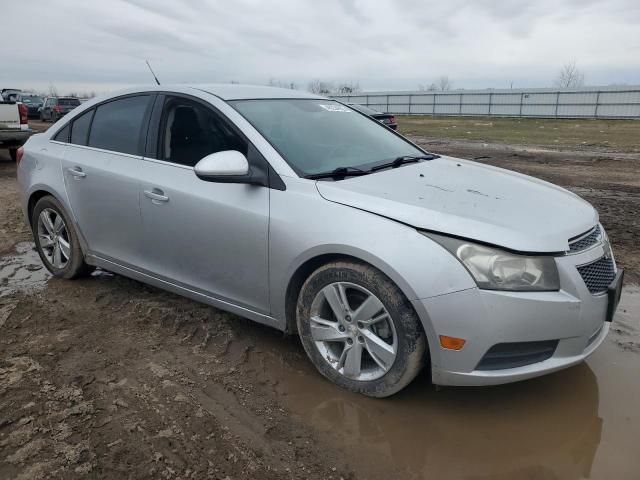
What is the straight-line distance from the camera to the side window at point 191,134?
3.46 m

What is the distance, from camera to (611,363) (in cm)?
334

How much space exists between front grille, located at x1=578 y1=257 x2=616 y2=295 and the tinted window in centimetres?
302

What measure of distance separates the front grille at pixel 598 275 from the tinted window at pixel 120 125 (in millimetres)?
3024

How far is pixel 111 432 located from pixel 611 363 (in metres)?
2.96

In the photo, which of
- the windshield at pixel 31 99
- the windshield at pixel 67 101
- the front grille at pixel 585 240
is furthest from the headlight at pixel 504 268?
the windshield at pixel 31 99

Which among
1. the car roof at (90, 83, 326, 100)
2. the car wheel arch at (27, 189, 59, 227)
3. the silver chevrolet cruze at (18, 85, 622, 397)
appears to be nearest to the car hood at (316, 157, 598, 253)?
the silver chevrolet cruze at (18, 85, 622, 397)

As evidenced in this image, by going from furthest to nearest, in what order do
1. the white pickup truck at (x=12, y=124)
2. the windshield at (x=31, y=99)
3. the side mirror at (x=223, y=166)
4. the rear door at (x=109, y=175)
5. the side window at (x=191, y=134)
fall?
the windshield at (x=31, y=99) < the white pickup truck at (x=12, y=124) < the rear door at (x=109, y=175) < the side window at (x=191, y=134) < the side mirror at (x=223, y=166)

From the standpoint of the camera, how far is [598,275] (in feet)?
9.02

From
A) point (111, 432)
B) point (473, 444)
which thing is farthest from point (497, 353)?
point (111, 432)

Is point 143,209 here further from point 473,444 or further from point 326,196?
point 473,444

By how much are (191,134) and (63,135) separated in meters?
1.61

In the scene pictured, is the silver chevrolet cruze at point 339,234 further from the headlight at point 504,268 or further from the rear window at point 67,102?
the rear window at point 67,102

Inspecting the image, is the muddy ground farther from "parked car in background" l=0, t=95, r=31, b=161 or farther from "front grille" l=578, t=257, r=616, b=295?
"parked car in background" l=0, t=95, r=31, b=161

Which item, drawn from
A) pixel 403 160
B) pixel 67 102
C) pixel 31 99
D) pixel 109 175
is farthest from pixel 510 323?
pixel 31 99
